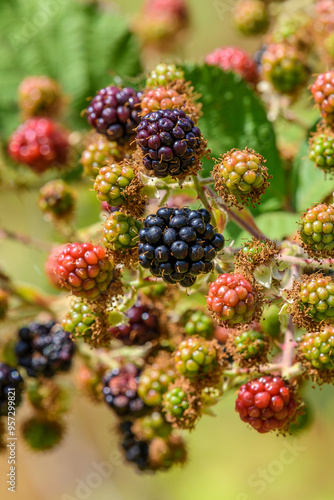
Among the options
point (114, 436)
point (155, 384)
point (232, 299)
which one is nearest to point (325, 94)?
point (232, 299)

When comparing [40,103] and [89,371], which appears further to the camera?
[40,103]

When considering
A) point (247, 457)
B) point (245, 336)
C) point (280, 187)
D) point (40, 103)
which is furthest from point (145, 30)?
point (247, 457)

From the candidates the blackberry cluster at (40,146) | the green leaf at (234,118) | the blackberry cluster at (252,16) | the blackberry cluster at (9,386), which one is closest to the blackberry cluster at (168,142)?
the green leaf at (234,118)

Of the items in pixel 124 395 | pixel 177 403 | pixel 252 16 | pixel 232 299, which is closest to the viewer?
pixel 232 299

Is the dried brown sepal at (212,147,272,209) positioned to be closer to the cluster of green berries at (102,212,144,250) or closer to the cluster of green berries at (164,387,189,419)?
the cluster of green berries at (102,212,144,250)

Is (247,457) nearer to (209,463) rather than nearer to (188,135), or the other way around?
(209,463)

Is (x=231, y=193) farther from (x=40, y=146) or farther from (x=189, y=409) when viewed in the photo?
(x=40, y=146)
